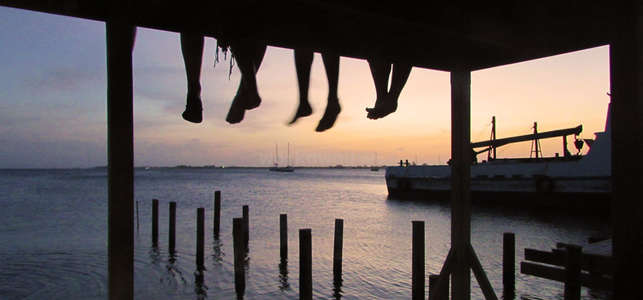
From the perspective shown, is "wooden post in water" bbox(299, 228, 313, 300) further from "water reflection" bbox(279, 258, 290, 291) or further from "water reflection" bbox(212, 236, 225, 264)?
"water reflection" bbox(212, 236, 225, 264)

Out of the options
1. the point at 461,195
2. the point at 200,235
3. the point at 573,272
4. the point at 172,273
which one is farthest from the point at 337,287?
the point at 461,195

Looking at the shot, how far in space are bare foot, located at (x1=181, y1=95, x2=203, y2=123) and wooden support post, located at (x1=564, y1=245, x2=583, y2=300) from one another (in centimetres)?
541

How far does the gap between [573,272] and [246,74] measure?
5.53m

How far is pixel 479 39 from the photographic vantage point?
7.98 feet

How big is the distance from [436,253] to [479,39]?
16.4 m

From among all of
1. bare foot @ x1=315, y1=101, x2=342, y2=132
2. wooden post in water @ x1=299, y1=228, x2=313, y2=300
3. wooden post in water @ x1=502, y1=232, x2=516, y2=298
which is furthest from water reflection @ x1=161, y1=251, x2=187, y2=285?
bare foot @ x1=315, y1=101, x2=342, y2=132

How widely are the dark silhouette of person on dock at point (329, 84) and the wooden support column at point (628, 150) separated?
55.7 inches

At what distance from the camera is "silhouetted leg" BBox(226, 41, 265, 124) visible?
88.4 inches

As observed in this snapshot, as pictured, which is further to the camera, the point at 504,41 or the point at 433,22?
the point at 504,41

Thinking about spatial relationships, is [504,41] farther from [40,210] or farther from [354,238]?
[40,210]

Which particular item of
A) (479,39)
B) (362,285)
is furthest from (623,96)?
(362,285)

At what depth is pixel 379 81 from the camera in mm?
2918

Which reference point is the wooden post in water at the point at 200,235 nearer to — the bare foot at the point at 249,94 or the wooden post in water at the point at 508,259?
the wooden post in water at the point at 508,259

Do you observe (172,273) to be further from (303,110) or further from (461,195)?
(303,110)
